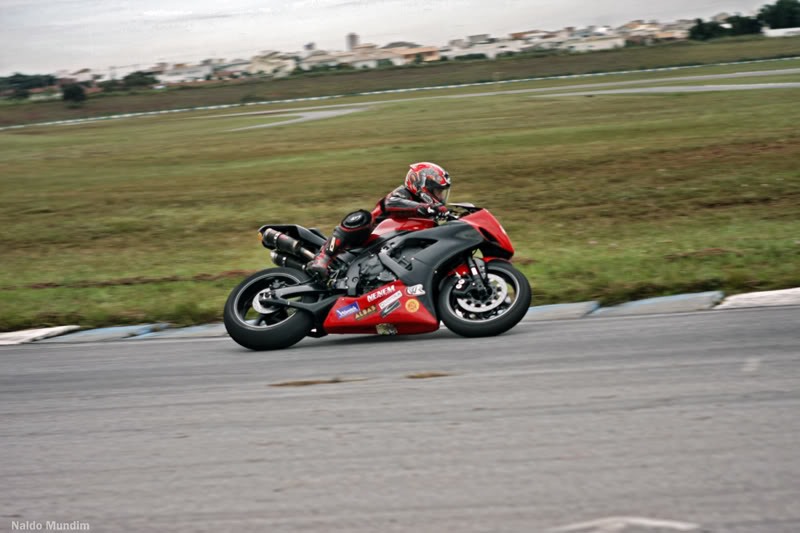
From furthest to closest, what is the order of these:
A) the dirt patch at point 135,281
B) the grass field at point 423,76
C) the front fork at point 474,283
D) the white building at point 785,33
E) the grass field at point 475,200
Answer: the white building at point 785,33
the grass field at point 423,76
the dirt patch at point 135,281
the grass field at point 475,200
the front fork at point 474,283

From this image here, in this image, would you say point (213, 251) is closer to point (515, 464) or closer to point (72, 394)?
point (72, 394)

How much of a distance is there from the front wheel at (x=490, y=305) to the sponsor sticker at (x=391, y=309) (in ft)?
1.17

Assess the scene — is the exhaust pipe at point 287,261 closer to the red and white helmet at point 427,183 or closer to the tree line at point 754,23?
the red and white helmet at point 427,183

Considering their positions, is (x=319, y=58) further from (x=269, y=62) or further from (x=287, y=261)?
(x=287, y=261)

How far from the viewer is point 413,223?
25.9ft

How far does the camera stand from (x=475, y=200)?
17.5 meters

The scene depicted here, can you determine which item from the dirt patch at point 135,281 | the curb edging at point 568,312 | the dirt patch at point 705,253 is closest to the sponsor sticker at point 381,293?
the curb edging at point 568,312

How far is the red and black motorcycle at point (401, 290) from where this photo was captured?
7473 mm

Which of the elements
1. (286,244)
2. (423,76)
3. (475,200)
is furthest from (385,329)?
(423,76)

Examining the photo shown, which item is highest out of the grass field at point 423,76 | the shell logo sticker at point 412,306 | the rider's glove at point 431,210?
the grass field at point 423,76

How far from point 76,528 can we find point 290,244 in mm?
4566

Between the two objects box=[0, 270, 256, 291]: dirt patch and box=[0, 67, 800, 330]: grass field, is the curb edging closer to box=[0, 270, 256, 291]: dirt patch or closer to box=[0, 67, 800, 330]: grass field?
box=[0, 67, 800, 330]: grass field

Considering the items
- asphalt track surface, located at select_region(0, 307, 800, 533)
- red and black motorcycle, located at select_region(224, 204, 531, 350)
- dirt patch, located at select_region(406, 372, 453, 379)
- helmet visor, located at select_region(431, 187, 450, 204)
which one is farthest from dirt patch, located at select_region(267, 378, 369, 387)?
helmet visor, located at select_region(431, 187, 450, 204)

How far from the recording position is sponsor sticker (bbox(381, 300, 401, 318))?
24.7 feet
